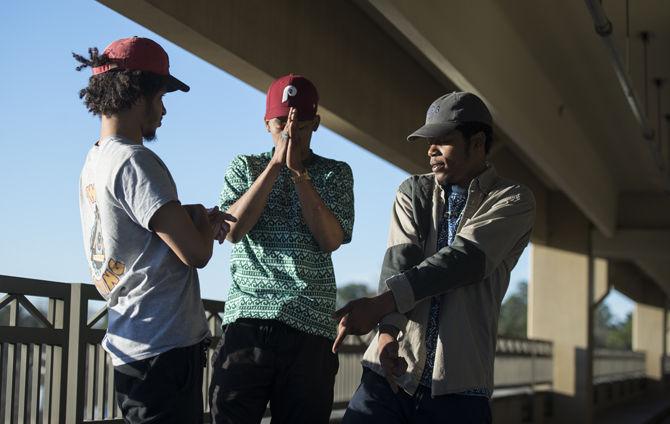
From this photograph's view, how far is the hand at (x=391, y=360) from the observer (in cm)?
261

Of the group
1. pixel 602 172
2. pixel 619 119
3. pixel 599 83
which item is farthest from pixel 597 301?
pixel 599 83

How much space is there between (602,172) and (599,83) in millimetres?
4898

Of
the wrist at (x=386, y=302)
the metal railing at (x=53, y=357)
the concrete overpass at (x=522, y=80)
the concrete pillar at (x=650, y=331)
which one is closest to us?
the wrist at (x=386, y=302)

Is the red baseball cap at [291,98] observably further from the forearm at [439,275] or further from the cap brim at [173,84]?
the forearm at [439,275]

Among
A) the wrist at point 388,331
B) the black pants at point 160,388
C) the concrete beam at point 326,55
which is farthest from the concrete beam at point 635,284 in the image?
the black pants at point 160,388

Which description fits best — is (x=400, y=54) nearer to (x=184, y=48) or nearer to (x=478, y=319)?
(x=184, y=48)

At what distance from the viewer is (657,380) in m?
33.3

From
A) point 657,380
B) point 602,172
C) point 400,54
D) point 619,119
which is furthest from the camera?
point 657,380

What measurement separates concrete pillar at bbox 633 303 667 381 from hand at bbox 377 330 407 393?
109 ft

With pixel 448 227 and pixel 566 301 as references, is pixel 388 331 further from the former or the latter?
pixel 566 301

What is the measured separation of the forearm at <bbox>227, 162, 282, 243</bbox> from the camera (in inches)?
125

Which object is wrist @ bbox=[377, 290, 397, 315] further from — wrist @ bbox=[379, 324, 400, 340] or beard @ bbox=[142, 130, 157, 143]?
beard @ bbox=[142, 130, 157, 143]

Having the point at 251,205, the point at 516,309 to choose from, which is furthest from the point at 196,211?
the point at 516,309

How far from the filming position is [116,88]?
8.55 ft
